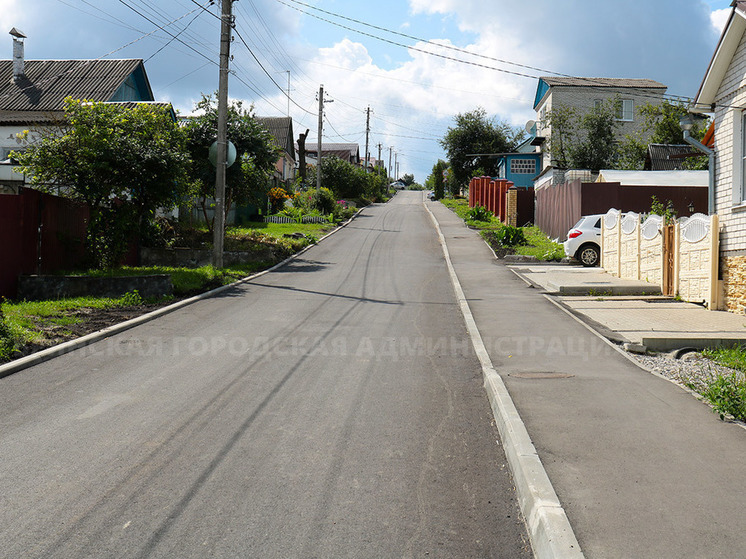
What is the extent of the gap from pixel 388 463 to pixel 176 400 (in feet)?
8.61

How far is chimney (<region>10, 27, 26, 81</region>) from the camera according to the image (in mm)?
33281

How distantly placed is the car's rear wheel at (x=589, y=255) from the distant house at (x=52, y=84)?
22.5 meters

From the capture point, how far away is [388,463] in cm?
497

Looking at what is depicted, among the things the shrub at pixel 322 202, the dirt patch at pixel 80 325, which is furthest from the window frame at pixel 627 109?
the dirt patch at pixel 80 325

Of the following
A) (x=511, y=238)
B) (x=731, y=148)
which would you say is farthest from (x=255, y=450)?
(x=511, y=238)

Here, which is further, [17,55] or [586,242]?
[17,55]

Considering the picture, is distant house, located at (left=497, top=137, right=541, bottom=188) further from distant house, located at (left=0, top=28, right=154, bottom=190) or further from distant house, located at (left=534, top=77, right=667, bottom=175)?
distant house, located at (left=0, top=28, right=154, bottom=190)

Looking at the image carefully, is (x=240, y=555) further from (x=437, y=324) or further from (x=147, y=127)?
(x=147, y=127)

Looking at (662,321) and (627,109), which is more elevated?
(627,109)

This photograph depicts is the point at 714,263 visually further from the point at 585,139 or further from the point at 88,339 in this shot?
the point at 585,139

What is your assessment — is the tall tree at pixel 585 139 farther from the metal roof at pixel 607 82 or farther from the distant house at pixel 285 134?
the distant house at pixel 285 134

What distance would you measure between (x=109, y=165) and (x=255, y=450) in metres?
11.2

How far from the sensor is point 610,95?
157 ft

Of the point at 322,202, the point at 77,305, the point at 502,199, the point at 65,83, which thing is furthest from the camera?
the point at 322,202
